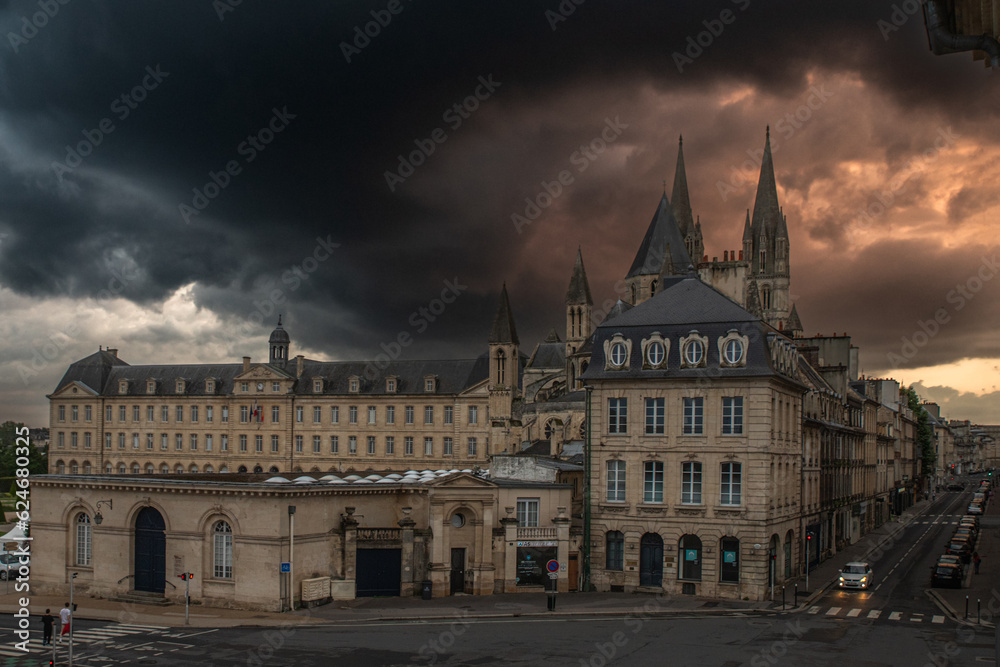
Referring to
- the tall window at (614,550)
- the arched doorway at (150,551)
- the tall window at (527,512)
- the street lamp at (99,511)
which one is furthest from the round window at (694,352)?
the street lamp at (99,511)

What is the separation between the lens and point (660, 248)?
105938 mm

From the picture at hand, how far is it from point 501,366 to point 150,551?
6103 centimetres

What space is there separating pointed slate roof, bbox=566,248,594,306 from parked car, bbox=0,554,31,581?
68.6 meters

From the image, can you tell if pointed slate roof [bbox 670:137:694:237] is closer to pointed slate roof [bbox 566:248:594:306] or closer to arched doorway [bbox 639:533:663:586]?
pointed slate roof [bbox 566:248:594:306]

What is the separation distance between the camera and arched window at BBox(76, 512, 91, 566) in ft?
154

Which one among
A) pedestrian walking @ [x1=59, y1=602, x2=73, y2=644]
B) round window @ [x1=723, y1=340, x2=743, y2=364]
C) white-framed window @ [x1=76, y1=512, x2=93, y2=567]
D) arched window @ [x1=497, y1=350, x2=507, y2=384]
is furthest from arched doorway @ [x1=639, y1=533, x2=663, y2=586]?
arched window @ [x1=497, y1=350, x2=507, y2=384]

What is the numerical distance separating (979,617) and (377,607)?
2561 centimetres

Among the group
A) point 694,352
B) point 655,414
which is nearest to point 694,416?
point 655,414

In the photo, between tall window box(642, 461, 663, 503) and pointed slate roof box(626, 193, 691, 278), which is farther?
pointed slate roof box(626, 193, 691, 278)

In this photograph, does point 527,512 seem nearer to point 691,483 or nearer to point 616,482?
point 616,482

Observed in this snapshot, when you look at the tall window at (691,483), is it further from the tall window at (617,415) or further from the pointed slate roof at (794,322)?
the pointed slate roof at (794,322)

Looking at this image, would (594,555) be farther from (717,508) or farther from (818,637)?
(818,637)

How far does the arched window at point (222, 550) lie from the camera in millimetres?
42812

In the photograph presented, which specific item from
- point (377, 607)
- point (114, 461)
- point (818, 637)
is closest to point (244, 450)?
point (114, 461)
